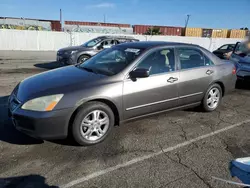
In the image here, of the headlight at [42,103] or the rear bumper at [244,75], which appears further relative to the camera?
the rear bumper at [244,75]

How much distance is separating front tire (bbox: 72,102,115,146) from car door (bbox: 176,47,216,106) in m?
1.58

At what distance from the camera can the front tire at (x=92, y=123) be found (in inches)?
121

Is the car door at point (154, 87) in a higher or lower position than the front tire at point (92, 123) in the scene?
higher

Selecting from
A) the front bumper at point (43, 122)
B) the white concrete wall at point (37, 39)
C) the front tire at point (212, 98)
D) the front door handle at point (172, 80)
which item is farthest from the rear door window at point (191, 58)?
the white concrete wall at point (37, 39)

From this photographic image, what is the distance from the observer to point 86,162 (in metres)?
2.85

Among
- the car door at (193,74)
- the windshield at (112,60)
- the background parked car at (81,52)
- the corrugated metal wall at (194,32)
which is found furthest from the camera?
the corrugated metal wall at (194,32)

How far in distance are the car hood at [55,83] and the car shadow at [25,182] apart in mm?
1026

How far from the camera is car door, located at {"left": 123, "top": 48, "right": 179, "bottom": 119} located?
351 centimetres

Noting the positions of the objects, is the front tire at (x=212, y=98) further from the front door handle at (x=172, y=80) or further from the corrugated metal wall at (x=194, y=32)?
the corrugated metal wall at (x=194, y=32)

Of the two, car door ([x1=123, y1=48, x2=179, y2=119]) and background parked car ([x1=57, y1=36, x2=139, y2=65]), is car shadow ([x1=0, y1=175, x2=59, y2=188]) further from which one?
background parked car ([x1=57, y1=36, x2=139, y2=65])

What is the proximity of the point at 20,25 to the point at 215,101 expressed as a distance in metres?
27.0

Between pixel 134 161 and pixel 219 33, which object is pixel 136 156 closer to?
pixel 134 161

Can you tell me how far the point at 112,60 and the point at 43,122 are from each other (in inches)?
69.5

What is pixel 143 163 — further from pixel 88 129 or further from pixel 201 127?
pixel 201 127
